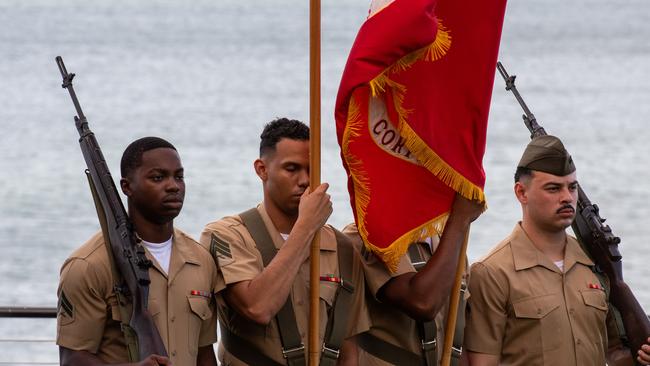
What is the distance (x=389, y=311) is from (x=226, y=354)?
0.64 metres

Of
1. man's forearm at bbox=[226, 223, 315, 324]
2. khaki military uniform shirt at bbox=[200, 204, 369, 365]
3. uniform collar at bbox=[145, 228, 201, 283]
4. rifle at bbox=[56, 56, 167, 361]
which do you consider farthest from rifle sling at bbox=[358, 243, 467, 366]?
rifle at bbox=[56, 56, 167, 361]

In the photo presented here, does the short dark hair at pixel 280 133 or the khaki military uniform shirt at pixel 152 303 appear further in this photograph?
the short dark hair at pixel 280 133

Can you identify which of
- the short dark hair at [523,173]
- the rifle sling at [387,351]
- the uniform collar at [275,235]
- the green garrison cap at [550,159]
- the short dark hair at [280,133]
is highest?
the short dark hair at [280,133]

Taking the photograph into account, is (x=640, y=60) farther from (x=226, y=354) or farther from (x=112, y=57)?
(x=226, y=354)

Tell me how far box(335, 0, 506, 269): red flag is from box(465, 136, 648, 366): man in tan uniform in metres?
0.46

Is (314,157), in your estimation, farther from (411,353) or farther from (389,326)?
(411,353)

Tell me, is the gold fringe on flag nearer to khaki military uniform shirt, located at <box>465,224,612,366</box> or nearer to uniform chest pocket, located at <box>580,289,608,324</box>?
khaki military uniform shirt, located at <box>465,224,612,366</box>

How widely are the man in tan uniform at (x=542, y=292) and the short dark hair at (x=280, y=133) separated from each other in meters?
0.95

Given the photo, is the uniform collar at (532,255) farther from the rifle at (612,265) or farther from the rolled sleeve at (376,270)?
the rolled sleeve at (376,270)

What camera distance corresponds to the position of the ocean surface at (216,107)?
2075cm

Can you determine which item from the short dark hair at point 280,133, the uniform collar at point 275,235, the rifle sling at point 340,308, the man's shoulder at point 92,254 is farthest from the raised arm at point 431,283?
the man's shoulder at point 92,254

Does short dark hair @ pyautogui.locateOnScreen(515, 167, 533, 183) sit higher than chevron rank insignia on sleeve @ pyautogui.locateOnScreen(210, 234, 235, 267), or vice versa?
short dark hair @ pyautogui.locateOnScreen(515, 167, 533, 183)

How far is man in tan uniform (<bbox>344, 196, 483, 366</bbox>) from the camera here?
5.84 meters

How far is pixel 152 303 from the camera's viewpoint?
5.64m
